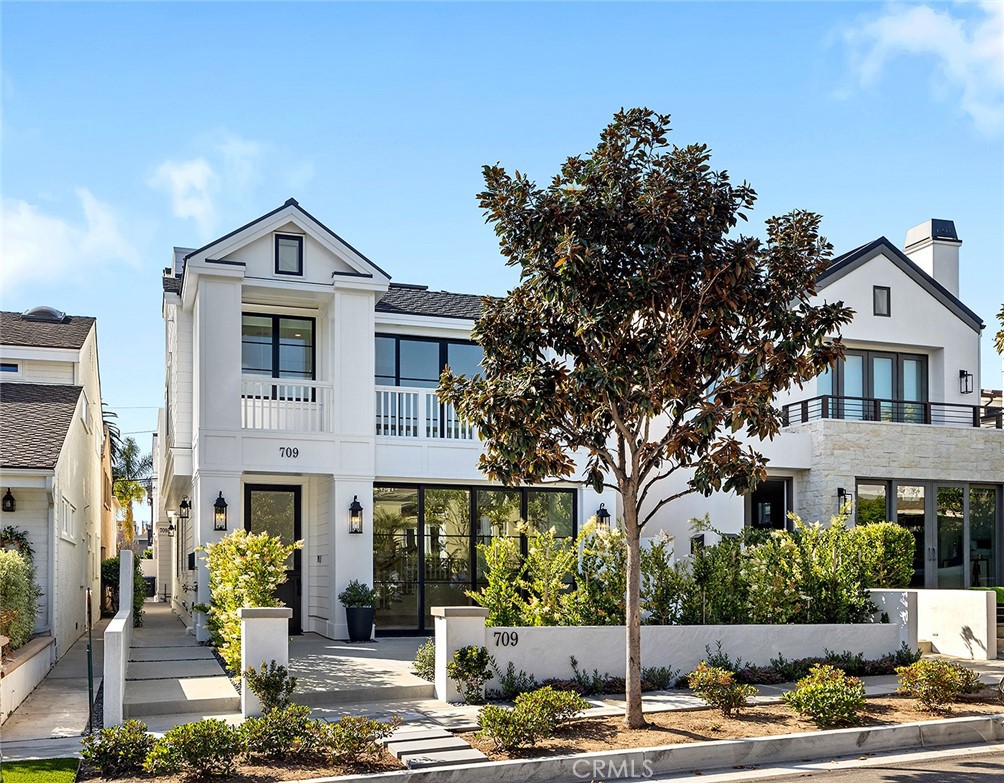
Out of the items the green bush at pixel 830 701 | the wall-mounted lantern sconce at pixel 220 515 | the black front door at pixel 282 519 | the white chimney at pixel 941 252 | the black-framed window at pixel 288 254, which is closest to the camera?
the green bush at pixel 830 701

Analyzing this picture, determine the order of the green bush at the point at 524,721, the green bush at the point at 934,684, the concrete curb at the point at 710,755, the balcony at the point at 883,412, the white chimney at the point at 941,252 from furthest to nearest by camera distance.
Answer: the white chimney at the point at 941,252 < the balcony at the point at 883,412 < the green bush at the point at 934,684 < the green bush at the point at 524,721 < the concrete curb at the point at 710,755

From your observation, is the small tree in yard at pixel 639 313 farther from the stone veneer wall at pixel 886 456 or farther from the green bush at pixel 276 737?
the stone veneer wall at pixel 886 456

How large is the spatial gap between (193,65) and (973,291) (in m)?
21.4

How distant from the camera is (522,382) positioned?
10.4m

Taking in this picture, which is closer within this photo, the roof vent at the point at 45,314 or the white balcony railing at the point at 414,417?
the white balcony railing at the point at 414,417

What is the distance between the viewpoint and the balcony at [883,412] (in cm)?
2266

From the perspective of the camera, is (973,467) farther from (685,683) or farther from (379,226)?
(379,226)

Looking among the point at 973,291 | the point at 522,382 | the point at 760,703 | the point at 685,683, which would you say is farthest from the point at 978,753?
the point at 973,291

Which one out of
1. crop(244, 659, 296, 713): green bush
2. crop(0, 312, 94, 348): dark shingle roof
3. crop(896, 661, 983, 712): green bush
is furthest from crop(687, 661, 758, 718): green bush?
crop(0, 312, 94, 348): dark shingle roof

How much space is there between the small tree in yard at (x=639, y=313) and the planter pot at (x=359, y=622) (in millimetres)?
7056

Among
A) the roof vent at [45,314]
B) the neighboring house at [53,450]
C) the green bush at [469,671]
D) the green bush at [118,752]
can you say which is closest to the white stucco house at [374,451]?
the neighboring house at [53,450]

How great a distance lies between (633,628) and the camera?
10859 mm

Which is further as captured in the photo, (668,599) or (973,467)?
(973,467)

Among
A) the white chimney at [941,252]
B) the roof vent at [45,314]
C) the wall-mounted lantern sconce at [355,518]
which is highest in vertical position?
the white chimney at [941,252]
